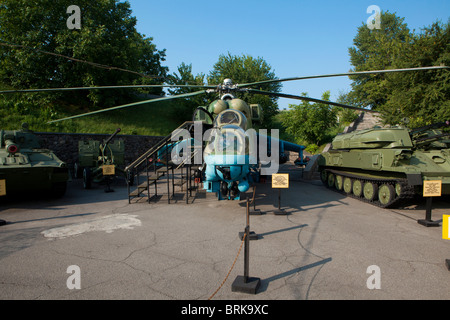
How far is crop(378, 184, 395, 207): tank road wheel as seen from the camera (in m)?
8.12

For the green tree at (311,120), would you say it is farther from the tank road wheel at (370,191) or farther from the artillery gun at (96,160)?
the artillery gun at (96,160)

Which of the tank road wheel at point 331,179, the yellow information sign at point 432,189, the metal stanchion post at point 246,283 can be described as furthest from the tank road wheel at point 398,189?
the metal stanchion post at point 246,283

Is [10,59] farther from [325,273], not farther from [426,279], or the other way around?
[426,279]

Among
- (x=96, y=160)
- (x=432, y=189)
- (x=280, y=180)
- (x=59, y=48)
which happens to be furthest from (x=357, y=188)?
(x=59, y=48)

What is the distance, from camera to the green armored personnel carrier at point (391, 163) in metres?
7.71

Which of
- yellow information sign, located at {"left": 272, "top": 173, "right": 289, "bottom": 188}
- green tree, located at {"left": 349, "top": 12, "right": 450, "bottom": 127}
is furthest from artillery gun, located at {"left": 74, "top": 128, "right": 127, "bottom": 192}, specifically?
green tree, located at {"left": 349, "top": 12, "right": 450, "bottom": 127}

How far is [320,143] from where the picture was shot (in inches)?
969

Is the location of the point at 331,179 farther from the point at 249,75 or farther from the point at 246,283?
the point at 249,75

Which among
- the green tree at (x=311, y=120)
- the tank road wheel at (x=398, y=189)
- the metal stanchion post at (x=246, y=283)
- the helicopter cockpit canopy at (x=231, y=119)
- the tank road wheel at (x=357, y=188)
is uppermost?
the green tree at (x=311, y=120)

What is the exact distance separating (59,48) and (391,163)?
19.2 m

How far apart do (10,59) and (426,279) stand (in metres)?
22.8

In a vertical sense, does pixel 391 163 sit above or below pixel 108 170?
above

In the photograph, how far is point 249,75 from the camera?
29.9 meters
